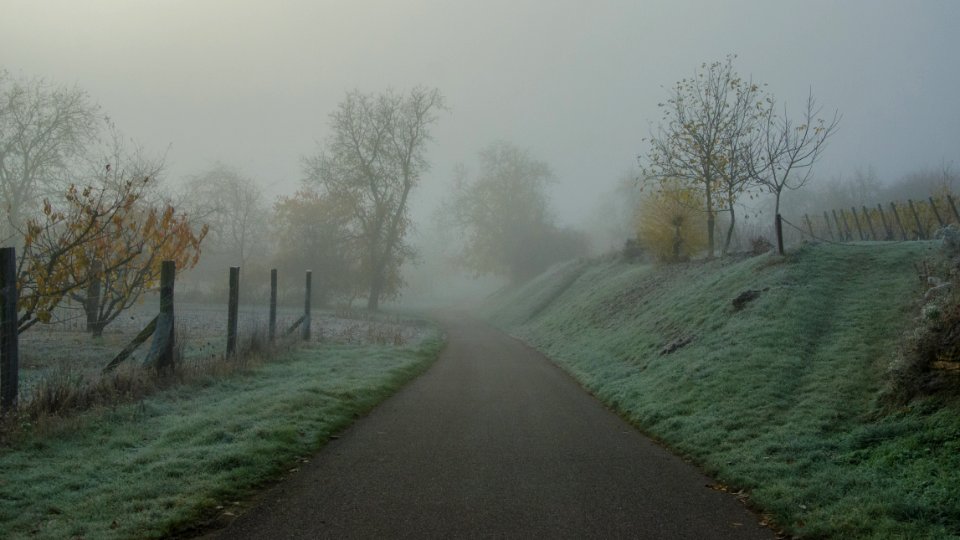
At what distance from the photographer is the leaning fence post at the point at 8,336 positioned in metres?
7.65

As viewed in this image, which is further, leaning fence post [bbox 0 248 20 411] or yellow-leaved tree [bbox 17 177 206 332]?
yellow-leaved tree [bbox 17 177 206 332]

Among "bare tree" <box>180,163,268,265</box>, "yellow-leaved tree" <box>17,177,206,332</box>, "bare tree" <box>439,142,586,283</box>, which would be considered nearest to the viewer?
"yellow-leaved tree" <box>17,177,206,332</box>

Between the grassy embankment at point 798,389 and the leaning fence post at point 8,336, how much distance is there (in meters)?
8.45

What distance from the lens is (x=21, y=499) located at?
554 centimetres

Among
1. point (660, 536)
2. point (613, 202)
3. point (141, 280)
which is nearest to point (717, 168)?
point (141, 280)

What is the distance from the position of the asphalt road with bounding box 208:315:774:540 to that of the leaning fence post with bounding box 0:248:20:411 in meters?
3.82

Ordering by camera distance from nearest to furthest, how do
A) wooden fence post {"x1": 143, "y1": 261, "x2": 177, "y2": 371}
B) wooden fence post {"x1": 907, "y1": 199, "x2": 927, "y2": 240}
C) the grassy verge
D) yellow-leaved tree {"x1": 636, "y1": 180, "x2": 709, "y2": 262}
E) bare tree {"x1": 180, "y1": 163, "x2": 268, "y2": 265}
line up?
1. the grassy verge
2. wooden fence post {"x1": 143, "y1": 261, "x2": 177, "y2": 371}
3. wooden fence post {"x1": 907, "y1": 199, "x2": 927, "y2": 240}
4. yellow-leaved tree {"x1": 636, "y1": 180, "x2": 709, "y2": 262}
5. bare tree {"x1": 180, "y1": 163, "x2": 268, "y2": 265}

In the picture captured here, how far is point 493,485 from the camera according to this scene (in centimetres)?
654

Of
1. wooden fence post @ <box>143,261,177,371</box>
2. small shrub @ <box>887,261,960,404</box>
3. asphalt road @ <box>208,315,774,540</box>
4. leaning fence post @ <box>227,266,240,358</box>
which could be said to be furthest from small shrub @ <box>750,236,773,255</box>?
wooden fence post @ <box>143,261,177,371</box>

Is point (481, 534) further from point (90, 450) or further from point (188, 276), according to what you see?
point (188, 276)

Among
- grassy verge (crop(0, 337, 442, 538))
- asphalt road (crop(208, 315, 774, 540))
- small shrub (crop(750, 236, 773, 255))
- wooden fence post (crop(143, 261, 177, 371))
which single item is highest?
small shrub (crop(750, 236, 773, 255))

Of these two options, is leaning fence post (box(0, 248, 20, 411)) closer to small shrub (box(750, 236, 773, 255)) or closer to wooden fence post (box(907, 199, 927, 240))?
small shrub (box(750, 236, 773, 255))

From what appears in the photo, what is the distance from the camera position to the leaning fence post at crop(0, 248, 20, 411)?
301 inches

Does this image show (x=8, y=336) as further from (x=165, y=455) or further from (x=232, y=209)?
(x=232, y=209)
